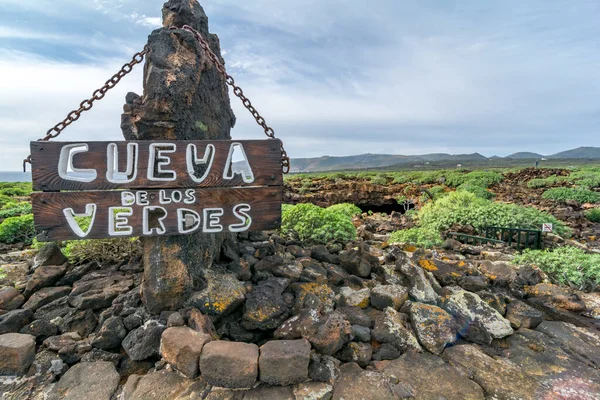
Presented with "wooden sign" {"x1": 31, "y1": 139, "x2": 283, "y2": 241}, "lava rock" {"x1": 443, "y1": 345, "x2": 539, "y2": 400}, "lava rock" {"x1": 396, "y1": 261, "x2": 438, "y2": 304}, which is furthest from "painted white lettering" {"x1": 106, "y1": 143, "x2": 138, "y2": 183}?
"lava rock" {"x1": 443, "y1": 345, "x2": 539, "y2": 400}

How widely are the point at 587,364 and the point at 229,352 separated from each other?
300 cm

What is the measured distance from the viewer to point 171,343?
2352 millimetres

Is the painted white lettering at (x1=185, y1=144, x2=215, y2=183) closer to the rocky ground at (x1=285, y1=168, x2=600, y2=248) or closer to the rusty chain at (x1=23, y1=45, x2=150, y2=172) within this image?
the rusty chain at (x1=23, y1=45, x2=150, y2=172)

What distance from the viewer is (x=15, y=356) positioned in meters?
2.40

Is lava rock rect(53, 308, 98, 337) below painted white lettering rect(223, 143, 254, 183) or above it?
below

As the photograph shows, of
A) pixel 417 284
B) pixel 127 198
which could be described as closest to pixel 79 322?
pixel 127 198

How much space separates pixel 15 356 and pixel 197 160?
80.1 inches

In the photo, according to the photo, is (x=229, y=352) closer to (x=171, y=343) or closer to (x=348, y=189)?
(x=171, y=343)

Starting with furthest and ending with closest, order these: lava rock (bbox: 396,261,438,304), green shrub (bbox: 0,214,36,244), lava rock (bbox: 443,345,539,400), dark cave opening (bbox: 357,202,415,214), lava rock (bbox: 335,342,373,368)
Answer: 1. dark cave opening (bbox: 357,202,415,214)
2. green shrub (bbox: 0,214,36,244)
3. lava rock (bbox: 396,261,438,304)
4. lava rock (bbox: 335,342,373,368)
5. lava rock (bbox: 443,345,539,400)

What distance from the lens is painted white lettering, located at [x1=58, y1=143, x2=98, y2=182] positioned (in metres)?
2.51

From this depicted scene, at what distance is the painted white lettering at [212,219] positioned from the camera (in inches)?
107

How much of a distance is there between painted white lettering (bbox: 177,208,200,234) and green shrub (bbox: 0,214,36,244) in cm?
577

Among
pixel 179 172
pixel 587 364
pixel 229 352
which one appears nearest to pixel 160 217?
pixel 179 172

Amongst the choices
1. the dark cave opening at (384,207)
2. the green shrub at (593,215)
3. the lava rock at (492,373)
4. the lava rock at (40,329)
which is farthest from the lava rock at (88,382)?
the dark cave opening at (384,207)
